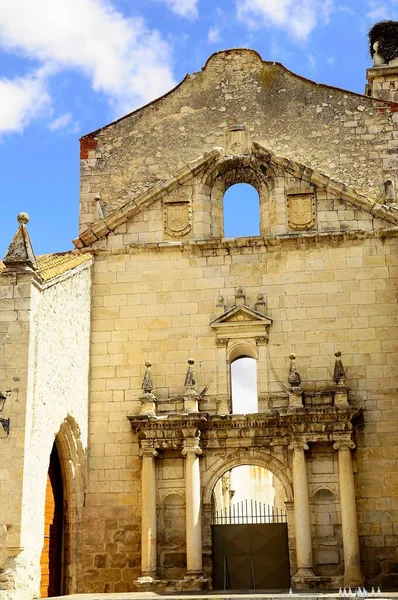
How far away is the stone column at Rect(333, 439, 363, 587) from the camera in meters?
15.0

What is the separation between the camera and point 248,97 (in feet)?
65.7

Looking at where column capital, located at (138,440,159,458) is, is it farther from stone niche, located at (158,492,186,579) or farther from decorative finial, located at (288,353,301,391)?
decorative finial, located at (288,353,301,391)

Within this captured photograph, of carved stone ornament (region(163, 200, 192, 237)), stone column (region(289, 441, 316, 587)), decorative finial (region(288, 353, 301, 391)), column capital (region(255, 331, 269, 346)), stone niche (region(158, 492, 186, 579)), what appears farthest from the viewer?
carved stone ornament (region(163, 200, 192, 237))

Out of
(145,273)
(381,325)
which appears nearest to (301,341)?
(381,325)

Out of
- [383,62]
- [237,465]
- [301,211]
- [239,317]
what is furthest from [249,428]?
[383,62]

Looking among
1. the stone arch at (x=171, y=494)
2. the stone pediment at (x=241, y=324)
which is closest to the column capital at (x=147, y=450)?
the stone arch at (x=171, y=494)

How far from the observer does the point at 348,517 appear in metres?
15.3

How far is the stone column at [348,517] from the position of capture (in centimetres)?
1495

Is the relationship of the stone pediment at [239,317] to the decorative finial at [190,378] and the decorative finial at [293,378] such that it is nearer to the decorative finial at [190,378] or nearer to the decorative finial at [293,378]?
the decorative finial at [190,378]

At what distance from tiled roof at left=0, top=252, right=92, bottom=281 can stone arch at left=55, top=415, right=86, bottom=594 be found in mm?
2764

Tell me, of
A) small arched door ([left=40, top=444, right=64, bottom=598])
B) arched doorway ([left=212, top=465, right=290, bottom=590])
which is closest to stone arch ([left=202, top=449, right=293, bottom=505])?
arched doorway ([left=212, top=465, right=290, bottom=590])

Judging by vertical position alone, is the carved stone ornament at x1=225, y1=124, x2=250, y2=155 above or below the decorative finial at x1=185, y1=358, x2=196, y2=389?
above

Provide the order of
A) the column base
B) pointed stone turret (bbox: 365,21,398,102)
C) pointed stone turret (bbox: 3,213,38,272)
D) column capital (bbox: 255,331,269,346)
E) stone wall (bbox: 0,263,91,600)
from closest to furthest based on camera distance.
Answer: stone wall (bbox: 0,263,91,600) → pointed stone turret (bbox: 3,213,38,272) → the column base → column capital (bbox: 255,331,269,346) → pointed stone turret (bbox: 365,21,398,102)

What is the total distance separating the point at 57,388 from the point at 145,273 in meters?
3.70
